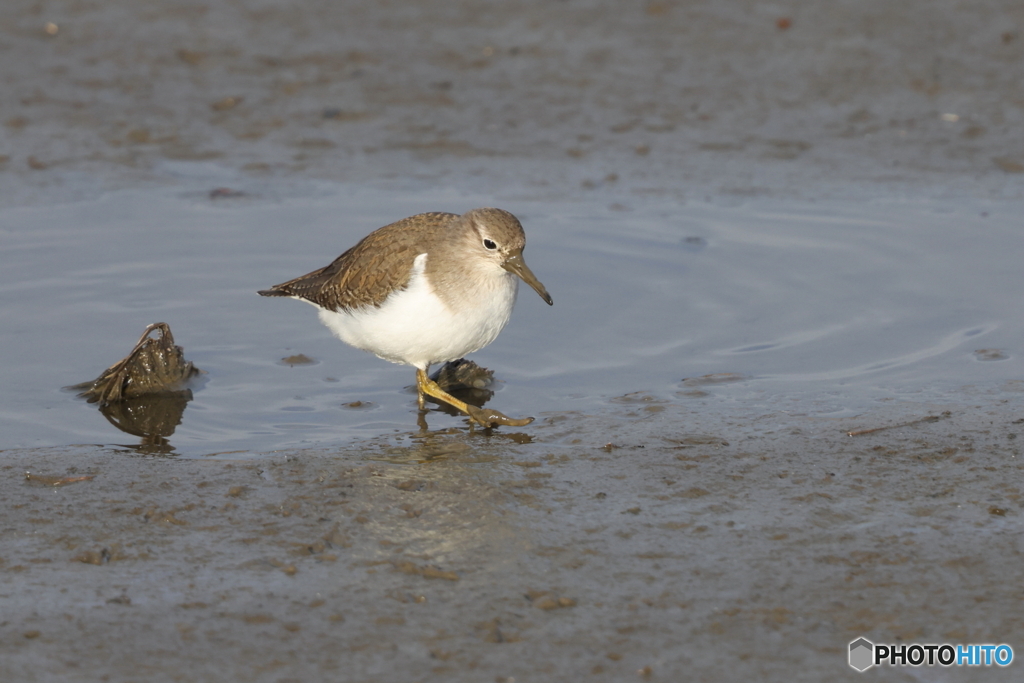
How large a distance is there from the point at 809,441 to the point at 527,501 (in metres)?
1.63

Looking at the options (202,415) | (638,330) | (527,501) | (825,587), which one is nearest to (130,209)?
(202,415)

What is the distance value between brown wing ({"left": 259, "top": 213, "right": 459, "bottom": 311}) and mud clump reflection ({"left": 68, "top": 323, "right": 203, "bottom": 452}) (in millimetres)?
928

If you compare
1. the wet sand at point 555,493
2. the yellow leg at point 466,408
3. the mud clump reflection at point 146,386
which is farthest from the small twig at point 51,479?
the yellow leg at point 466,408

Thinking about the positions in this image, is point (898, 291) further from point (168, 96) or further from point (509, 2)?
point (168, 96)

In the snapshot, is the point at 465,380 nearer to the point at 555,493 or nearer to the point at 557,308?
the point at 557,308

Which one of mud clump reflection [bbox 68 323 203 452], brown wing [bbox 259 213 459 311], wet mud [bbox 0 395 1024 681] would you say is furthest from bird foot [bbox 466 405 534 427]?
mud clump reflection [bbox 68 323 203 452]

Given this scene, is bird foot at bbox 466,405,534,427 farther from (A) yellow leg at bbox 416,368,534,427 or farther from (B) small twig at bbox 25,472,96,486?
(B) small twig at bbox 25,472,96,486

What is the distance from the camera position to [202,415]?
670 cm

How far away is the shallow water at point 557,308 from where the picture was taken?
6.77 metres

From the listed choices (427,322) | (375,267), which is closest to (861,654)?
(427,322)

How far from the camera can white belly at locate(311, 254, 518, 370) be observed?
6.39m

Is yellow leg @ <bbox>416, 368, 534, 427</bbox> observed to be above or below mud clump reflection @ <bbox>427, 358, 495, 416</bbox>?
below

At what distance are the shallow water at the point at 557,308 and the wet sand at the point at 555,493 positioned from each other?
0.23 m

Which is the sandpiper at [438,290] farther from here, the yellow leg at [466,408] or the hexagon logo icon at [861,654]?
the hexagon logo icon at [861,654]
